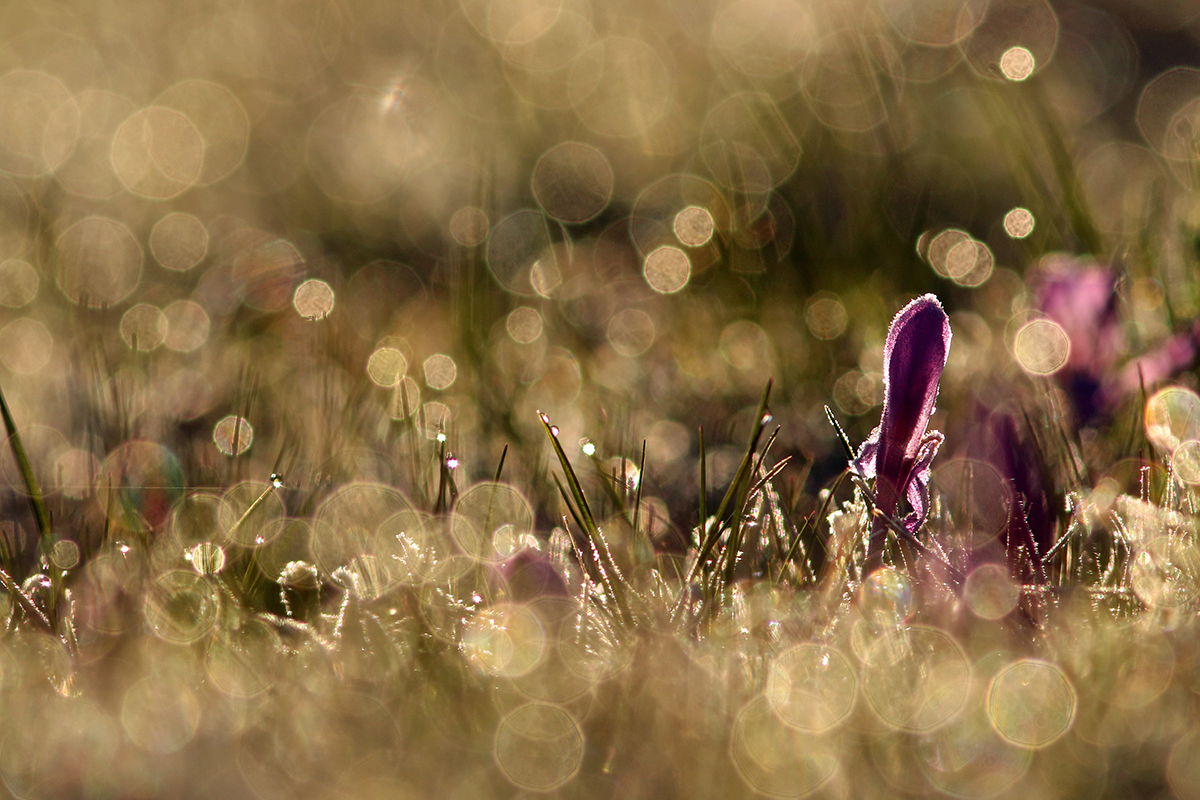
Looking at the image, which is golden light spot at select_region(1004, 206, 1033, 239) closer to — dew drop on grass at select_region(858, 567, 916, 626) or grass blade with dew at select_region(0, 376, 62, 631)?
dew drop on grass at select_region(858, 567, 916, 626)

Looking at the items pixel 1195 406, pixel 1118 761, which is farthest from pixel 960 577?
pixel 1195 406

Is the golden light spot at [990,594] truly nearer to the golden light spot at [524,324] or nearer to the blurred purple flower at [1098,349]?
the blurred purple flower at [1098,349]

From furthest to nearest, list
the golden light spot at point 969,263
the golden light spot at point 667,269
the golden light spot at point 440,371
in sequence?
the golden light spot at point 667,269 < the golden light spot at point 969,263 < the golden light spot at point 440,371

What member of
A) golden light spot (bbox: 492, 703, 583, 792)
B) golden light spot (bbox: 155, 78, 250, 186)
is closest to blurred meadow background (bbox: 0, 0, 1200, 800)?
golden light spot (bbox: 492, 703, 583, 792)

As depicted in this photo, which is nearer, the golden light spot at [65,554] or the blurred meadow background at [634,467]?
the blurred meadow background at [634,467]

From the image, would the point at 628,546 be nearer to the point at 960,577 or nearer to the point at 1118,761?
the point at 960,577

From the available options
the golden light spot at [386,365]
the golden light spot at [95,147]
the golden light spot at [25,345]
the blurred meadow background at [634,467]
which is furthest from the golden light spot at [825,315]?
the golden light spot at [95,147]

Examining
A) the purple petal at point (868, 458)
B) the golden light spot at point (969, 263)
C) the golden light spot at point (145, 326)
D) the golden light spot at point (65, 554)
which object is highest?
the purple petal at point (868, 458)

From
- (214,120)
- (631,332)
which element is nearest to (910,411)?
(631,332)
